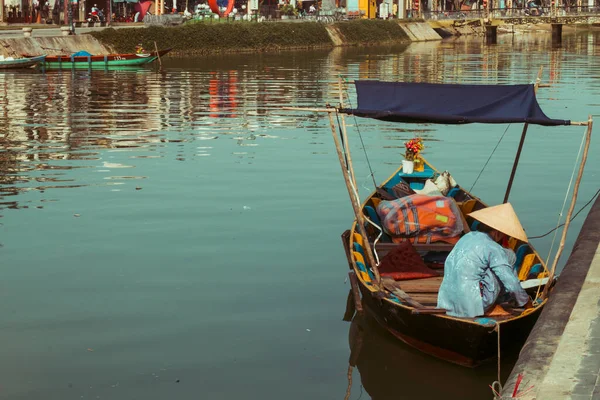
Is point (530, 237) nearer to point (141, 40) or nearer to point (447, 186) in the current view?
point (447, 186)

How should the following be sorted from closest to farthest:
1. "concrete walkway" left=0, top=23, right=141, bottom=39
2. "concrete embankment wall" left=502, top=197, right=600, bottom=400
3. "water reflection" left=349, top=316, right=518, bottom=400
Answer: "concrete embankment wall" left=502, top=197, right=600, bottom=400 < "water reflection" left=349, top=316, right=518, bottom=400 < "concrete walkway" left=0, top=23, right=141, bottom=39

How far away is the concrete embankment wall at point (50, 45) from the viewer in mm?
56781

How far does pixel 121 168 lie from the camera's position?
23.5 meters

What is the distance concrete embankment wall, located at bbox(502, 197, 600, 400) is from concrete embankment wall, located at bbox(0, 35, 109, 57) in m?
49.4

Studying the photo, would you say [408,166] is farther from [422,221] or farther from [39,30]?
[39,30]

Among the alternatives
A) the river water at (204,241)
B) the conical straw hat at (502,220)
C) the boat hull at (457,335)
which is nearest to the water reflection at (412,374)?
the river water at (204,241)

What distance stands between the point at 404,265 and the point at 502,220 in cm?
187

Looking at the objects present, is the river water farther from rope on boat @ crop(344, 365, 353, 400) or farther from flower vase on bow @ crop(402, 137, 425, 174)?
flower vase on bow @ crop(402, 137, 425, 174)

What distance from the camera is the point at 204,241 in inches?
658

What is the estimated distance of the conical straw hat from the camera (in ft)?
36.9

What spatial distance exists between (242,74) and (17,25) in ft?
75.9

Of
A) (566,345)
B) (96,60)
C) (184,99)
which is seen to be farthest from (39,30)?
(566,345)

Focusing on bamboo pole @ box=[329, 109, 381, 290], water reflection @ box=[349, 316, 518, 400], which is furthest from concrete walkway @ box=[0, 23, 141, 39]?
water reflection @ box=[349, 316, 518, 400]

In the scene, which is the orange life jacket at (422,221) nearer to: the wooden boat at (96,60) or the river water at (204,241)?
the river water at (204,241)
